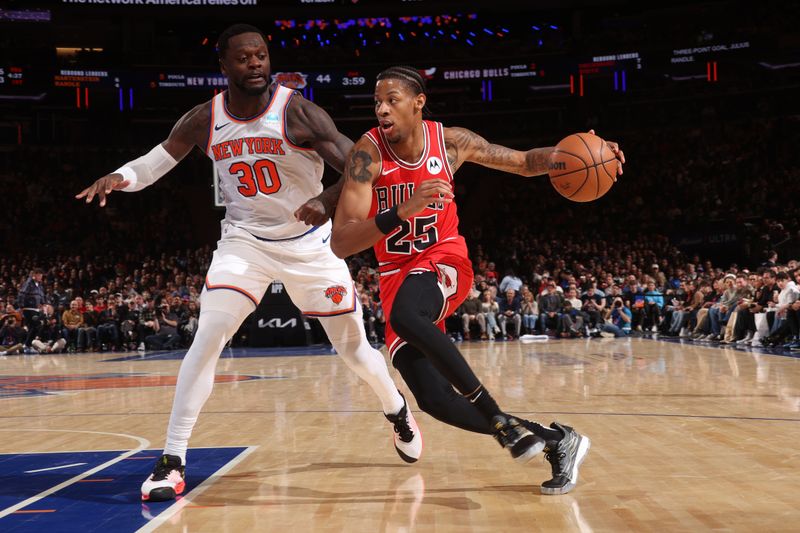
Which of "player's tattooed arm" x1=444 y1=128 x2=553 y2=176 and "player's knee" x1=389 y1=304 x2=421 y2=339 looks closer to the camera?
"player's knee" x1=389 y1=304 x2=421 y2=339

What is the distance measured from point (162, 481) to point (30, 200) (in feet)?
88.2

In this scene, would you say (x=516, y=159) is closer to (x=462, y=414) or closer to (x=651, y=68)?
(x=462, y=414)

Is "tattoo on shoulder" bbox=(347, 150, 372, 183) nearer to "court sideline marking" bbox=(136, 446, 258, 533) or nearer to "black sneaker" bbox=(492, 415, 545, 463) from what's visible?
"black sneaker" bbox=(492, 415, 545, 463)

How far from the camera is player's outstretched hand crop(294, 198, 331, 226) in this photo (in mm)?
4062

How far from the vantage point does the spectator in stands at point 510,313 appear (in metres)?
18.4

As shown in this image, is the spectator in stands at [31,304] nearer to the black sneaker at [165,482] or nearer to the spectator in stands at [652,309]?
the spectator in stands at [652,309]

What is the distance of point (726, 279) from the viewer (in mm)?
15633

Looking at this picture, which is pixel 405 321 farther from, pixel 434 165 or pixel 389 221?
pixel 434 165

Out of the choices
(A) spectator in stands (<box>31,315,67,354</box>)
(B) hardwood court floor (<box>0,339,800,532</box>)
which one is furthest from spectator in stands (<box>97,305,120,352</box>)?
(B) hardwood court floor (<box>0,339,800,532</box>)

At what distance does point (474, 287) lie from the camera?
62.3ft

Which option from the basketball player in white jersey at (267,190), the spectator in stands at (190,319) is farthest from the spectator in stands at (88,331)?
the basketball player in white jersey at (267,190)

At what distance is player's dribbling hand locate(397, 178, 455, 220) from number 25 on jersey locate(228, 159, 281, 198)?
108 centimetres

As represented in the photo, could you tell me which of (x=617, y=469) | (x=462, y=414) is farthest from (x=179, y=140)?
(x=617, y=469)

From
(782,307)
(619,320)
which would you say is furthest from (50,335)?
(782,307)
